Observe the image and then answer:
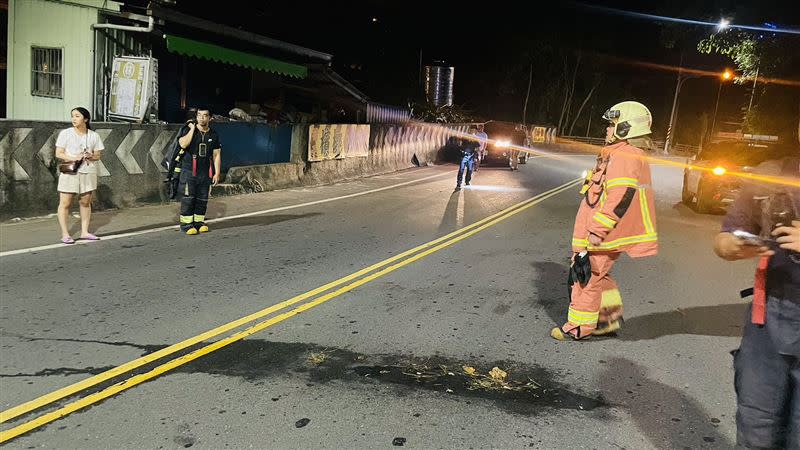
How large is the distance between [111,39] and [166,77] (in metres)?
3.09

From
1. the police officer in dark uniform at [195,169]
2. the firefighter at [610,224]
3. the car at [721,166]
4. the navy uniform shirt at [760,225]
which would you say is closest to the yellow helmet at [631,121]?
the firefighter at [610,224]

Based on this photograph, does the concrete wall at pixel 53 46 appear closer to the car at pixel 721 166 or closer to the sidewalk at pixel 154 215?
the sidewalk at pixel 154 215

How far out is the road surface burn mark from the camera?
4.21 metres

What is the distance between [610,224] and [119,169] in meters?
8.78

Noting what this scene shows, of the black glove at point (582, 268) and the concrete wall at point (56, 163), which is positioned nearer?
the black glove at point (582, 268)

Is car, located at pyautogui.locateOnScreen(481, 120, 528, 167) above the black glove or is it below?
above

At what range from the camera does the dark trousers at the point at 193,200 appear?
9156 mm

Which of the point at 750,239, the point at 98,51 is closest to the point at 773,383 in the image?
the point at 750,239

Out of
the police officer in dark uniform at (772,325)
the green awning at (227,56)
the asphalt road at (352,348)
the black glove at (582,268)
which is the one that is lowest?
the asphalt road at (352,348)

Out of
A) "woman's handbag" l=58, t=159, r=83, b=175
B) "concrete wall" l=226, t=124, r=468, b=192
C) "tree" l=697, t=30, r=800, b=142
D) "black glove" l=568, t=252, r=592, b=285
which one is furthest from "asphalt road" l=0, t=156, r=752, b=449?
"tree" l=697, t=30, r=800, b=142

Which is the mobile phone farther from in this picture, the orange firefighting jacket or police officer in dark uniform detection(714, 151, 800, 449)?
the orange firefighting jacket

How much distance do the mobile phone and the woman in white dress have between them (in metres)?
7.85

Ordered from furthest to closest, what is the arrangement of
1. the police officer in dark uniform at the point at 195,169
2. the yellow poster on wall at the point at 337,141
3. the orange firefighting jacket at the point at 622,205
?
the yellow poster on wall at the point at 337,141, the police officer in dark uniform at the point at 195,169, the orange firefighting jacket at the point at 622,205

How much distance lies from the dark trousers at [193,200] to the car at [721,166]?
33.2 feet
